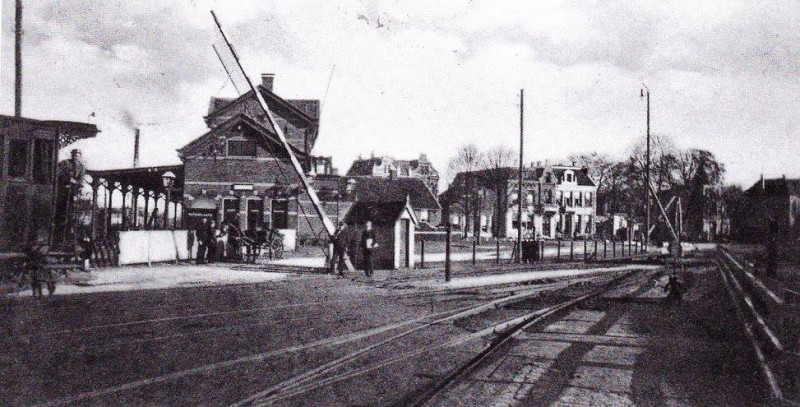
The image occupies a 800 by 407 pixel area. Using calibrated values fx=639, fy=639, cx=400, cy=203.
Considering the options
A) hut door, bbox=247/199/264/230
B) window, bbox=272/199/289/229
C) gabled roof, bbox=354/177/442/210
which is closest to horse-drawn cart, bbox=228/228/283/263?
window, bbox=272/199/289/229

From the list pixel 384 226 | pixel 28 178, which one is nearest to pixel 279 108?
pixel 384 226

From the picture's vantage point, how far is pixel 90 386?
202 inches

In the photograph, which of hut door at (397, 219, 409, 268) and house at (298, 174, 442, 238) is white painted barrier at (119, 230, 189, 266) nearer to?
hut door at (397, 219, 409, 268)

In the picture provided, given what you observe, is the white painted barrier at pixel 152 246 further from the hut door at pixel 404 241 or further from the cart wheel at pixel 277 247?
the hut door at pixel 404 241

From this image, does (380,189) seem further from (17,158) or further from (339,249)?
(17,158)

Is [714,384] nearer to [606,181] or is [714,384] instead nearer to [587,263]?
[587,263]

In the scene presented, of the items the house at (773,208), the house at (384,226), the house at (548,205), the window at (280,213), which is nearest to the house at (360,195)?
the window at (280,213)

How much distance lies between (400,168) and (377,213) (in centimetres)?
7776

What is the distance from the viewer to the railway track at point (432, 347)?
5.10 meters

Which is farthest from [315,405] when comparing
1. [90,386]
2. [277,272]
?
[277,272]

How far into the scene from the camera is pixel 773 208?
26.0m

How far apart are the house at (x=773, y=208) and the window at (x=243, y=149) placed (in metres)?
24.1

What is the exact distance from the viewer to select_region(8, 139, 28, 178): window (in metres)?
11.8

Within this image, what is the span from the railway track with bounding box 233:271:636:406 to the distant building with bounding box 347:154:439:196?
6888 cm
